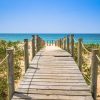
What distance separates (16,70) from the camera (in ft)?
38.4

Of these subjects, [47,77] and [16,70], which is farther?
[16,70]

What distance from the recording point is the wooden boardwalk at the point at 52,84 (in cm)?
630

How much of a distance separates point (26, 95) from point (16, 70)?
5430 mm

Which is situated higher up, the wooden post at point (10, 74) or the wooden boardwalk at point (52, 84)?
the wooden post at point (10, 74)

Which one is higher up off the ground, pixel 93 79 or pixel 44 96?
pixel 93 79

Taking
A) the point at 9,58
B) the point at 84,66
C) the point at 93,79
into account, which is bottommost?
the point at 84,66

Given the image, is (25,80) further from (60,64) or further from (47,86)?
(60,64)

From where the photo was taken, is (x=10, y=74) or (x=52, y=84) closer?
(x=10, y=74)

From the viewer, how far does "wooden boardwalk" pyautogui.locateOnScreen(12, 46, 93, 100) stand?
A: 6305mm

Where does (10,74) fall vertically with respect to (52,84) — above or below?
above

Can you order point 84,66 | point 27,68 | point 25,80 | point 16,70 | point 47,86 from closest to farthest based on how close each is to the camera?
point 47,86 → point 25,80 → point 27,68 → point 16,70 → point 84,66

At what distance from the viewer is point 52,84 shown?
7160 millimetres

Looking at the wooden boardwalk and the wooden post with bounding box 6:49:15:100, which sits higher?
the wooden post with bounding box 6:49:15:100

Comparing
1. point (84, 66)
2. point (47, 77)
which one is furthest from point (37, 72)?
point (84, 66)
